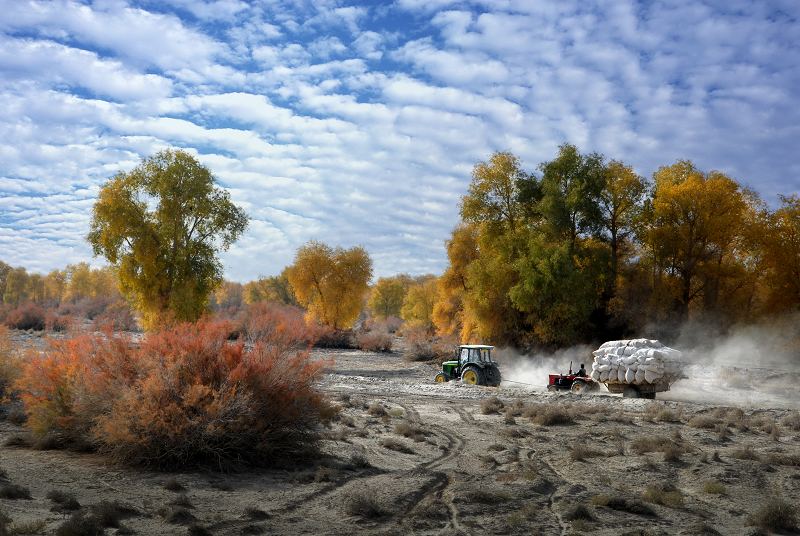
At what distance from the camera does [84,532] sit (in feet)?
25.4

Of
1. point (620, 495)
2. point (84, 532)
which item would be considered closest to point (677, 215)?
point (620, 495)

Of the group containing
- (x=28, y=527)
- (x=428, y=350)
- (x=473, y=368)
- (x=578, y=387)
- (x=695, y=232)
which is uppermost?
(x=695, y=232)

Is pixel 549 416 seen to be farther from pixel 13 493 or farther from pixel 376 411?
pixel 13 493

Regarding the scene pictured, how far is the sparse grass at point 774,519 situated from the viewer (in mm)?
9586

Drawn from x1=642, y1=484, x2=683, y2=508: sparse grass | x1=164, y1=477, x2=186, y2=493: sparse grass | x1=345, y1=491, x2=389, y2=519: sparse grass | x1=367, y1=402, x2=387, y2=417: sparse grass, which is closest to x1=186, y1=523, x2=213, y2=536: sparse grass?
x1=345, y1=491, x2=389, y2=519: sparse grass

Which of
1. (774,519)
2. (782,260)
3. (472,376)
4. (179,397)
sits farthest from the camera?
(782,260)

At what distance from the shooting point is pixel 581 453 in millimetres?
14641

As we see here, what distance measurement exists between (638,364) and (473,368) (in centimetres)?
796

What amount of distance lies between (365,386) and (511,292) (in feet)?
39.2

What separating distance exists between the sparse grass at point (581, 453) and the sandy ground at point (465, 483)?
3 centimetres

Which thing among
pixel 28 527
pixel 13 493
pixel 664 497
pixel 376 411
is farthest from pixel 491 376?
pixel 28 527

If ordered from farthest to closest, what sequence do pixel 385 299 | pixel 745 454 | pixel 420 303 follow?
1. pixel 385 299
2. pixel 420 303
3. pixel 745 454

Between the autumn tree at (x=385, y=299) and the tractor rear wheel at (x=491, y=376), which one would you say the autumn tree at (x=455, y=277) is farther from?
the autumn tree at (x=385, y=299)

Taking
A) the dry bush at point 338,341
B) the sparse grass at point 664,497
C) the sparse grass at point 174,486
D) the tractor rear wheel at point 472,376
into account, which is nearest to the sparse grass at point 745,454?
the sparse grass at point 664,497
